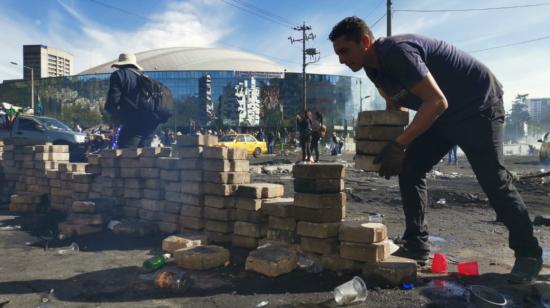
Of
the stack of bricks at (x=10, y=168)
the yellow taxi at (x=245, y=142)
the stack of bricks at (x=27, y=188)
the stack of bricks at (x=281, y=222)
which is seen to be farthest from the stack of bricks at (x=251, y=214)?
the yellow taxi at (x=245, y=142)

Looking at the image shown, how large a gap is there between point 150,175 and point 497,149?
154 inches

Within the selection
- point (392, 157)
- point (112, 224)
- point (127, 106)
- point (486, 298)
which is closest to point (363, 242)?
point (392, 157)

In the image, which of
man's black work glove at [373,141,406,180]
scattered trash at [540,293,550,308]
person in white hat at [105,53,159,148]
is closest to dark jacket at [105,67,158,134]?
person in white hat at [105,53,159,148]

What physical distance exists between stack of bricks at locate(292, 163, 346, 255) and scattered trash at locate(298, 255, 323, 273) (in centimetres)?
6

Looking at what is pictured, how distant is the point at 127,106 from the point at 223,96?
57.5 metres

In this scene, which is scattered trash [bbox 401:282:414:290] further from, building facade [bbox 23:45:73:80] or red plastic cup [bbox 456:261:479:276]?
building facade [bbox 23:45:73:80]

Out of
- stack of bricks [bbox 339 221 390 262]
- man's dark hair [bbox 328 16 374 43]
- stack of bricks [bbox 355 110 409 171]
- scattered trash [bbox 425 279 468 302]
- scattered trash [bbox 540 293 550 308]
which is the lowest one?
scattered trash [bbox 425 279 468 302]

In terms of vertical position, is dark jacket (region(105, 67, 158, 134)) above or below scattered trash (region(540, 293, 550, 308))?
above

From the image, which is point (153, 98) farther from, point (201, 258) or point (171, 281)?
point (171, 281)

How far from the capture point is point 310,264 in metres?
3.12

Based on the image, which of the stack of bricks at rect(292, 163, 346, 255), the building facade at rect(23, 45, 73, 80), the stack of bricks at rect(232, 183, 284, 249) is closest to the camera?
the stack of bricks at rect(292, 163, 346, 255)

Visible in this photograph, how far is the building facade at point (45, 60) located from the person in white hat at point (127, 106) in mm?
95716

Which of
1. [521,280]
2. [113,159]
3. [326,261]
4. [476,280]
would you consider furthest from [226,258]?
[113,159]

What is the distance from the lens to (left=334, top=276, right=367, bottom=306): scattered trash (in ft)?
8.00
